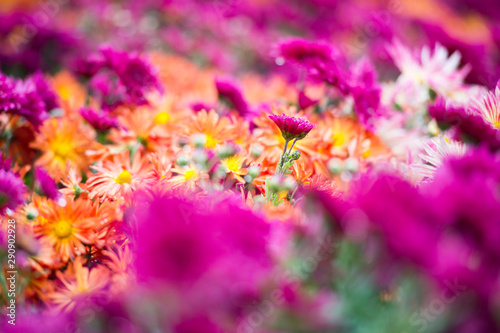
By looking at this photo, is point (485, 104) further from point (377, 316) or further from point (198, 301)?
point (198, 301)

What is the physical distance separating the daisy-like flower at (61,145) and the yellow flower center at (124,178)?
19cm

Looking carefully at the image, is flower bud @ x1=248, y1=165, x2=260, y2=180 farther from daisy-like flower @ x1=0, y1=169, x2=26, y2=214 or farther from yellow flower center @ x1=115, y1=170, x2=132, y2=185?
daisy-like flower @ x1=0, y1=169, x2=26, y2=214

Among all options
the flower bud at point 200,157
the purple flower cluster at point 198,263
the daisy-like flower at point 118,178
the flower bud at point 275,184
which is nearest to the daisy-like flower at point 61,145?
the daisy-like flower at point 118,178

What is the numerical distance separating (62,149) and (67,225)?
347 millimetres

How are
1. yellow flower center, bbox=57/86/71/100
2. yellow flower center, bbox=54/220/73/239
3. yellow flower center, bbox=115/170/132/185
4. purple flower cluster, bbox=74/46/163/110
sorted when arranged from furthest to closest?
yellow flower center, bbox=57/86/71/100 < purple flower cluster, bbox=74/46/163/110 < yellow flower center, bbox=115/170/132/185 < yellow flower center, bbox=54/220/73/239

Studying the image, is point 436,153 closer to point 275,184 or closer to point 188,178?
point 275,184

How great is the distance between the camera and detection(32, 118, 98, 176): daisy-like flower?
1.06m

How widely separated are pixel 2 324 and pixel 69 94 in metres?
1.02

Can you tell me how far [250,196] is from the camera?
784 millimetres

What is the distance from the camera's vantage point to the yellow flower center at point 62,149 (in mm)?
1071

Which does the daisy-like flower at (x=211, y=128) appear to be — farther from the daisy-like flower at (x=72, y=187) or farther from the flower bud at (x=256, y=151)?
the daisy-like flower at (x=72, y=187)

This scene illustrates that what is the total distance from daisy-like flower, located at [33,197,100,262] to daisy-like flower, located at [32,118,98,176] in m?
0.27

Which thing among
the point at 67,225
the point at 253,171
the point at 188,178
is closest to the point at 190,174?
the point at 188,178

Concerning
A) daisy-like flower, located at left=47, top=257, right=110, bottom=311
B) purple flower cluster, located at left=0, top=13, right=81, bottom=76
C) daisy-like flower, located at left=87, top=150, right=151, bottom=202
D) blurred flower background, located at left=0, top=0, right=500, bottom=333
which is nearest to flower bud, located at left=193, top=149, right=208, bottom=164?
blurred flower background, located at left=0, top=0, right=500, bottom=333
